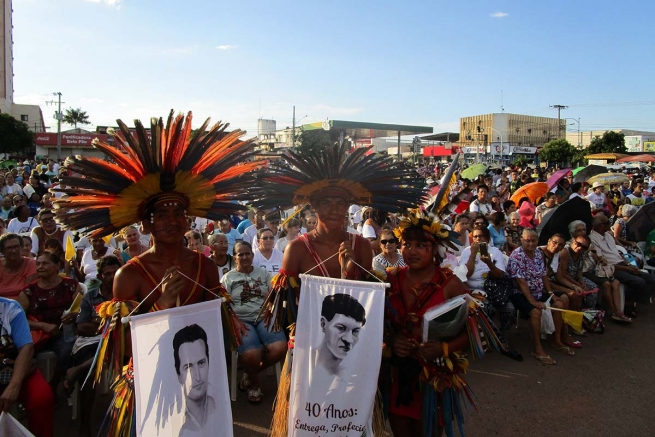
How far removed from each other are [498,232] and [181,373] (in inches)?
254

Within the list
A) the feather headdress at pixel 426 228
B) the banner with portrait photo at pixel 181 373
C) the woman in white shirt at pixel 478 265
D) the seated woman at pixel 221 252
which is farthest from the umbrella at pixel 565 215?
the banner with portrait photo at pixel 181 373

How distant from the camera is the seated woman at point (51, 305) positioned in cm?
426

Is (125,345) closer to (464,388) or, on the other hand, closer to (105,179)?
(105,179)

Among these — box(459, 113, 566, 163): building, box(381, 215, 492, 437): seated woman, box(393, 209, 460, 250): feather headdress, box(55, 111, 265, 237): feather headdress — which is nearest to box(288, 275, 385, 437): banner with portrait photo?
box(381, 215, 492, 437): seated woman

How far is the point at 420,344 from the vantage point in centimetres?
292

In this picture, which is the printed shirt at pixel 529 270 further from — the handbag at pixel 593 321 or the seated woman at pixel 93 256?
the seated woman at pixel 93 256

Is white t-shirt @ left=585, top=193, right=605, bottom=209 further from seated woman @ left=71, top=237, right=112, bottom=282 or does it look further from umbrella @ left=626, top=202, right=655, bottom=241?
seated woman @ left=71, top=237, right=112, bottom=282

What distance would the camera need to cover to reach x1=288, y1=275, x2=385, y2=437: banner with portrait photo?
282 cm

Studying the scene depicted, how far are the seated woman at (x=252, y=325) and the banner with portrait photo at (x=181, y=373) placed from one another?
137 centimetres

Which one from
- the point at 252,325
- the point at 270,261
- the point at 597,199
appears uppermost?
the point at 597,199

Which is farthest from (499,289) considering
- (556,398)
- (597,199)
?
(597,199)

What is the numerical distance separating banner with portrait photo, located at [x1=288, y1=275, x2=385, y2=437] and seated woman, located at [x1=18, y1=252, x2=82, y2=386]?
2.53 m

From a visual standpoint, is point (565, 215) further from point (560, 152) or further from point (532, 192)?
point (560, 152)

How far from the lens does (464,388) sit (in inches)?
121
